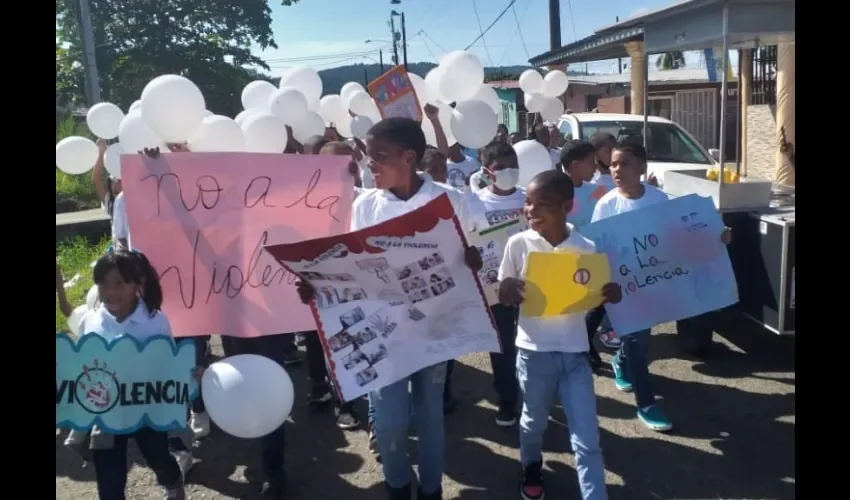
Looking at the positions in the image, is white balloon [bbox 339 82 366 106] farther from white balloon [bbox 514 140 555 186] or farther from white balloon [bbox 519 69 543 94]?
white balloon [bbox 514 140 555 186]

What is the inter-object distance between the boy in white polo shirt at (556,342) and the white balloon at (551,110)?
21.1 ft

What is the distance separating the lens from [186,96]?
4031 mm

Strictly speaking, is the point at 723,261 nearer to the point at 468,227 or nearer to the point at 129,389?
the point at 468,227

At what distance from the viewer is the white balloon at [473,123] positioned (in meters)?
5.67

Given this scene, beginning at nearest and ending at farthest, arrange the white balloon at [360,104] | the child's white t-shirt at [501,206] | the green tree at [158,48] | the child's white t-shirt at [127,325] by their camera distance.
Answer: the child's white t-shirt at [127,325], the child's white t-shirt at [501,206], the white balloon at [360,104], the green tree at [158,48]

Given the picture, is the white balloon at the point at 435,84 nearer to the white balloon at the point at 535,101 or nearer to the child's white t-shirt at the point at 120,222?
the child's white t-shirt at the point at 120,222

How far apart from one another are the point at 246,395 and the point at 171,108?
6.09 feet

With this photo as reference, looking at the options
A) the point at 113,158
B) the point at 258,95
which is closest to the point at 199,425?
the point at 113,158

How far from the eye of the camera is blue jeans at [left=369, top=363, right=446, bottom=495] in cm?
300

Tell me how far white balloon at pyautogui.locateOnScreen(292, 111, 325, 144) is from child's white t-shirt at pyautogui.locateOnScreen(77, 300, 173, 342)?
315 cm

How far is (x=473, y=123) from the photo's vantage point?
5672mm

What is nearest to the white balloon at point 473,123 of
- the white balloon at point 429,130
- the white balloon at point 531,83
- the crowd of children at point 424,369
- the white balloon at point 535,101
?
the white balloon at point 429,130

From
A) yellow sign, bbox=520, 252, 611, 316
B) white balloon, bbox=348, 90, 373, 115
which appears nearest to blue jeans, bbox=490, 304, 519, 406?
yellow sign, bbox=520, 252, 611, 316

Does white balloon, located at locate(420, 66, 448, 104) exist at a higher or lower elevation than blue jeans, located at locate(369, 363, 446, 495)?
higher
